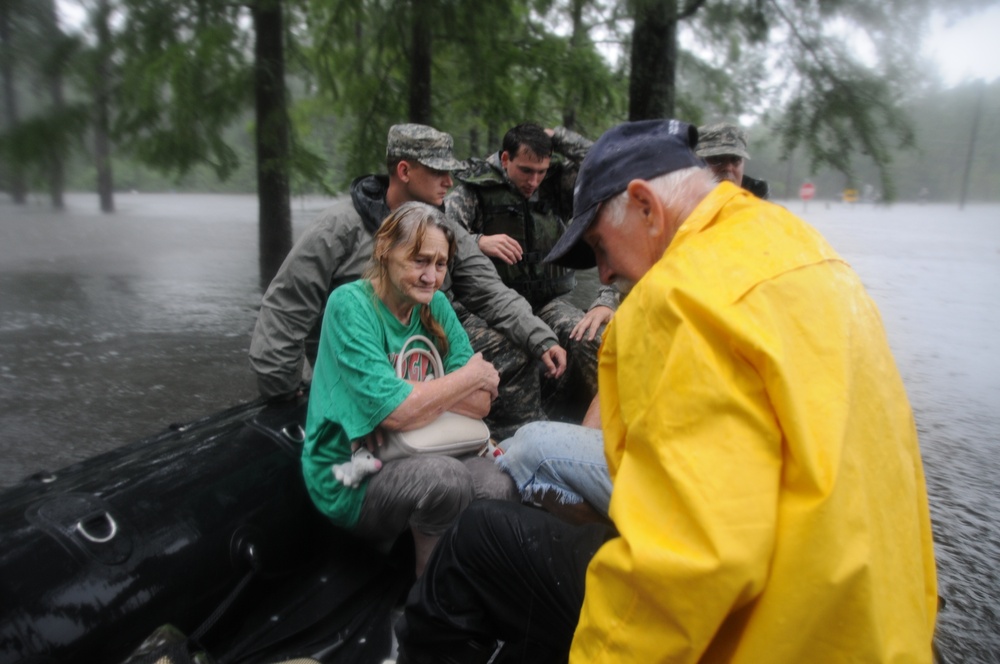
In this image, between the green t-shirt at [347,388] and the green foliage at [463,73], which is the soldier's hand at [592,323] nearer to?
the green t-shirt at [347,388]

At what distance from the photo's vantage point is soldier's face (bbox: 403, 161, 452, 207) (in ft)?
10.7

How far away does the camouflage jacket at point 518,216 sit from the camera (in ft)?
13.0

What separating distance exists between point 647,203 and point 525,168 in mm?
2494

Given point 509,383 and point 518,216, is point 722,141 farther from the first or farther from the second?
point 509,383

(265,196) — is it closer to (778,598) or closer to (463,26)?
(463,26)

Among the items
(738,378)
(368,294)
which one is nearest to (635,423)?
(738,378)

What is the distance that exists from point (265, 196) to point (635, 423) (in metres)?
6.98

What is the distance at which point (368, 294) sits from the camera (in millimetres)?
2533

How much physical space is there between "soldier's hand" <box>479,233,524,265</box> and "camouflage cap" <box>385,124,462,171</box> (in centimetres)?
46

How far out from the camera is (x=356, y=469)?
234 centimetres

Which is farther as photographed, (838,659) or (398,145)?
(398,145)

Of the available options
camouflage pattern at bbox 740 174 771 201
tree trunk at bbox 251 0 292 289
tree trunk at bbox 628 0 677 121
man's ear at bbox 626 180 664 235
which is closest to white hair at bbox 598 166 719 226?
man's ear at bbox 626 180 664 235

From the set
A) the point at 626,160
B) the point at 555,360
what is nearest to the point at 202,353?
the point at 555,360

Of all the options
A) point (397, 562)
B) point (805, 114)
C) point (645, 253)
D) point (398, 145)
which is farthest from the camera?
point (805, 114)
